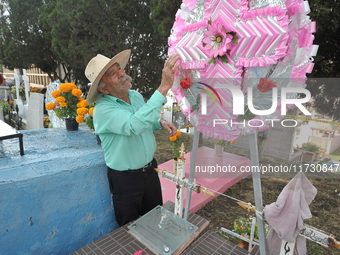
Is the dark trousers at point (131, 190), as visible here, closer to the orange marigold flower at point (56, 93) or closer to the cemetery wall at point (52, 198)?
the cemetery wall at point (52, 198)

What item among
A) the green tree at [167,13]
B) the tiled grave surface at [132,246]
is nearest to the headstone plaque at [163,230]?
the tiled grave surface at [132,246]

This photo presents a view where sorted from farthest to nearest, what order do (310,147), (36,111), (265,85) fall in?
(36,111)
(310,147)
(265,85)

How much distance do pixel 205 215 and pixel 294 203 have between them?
2558mm

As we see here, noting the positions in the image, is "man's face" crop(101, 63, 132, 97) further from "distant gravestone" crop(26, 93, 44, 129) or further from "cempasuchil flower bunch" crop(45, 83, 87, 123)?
"distant gravestone" crop(26, 93, 44, 129)

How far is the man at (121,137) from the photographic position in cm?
166

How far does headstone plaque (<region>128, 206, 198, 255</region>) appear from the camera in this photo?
5.15 ft

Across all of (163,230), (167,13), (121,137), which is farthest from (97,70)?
(167,13)

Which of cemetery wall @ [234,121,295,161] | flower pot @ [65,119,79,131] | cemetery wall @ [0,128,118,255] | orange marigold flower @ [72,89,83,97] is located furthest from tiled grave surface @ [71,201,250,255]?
cemetery wall @ [234,121,295,161]

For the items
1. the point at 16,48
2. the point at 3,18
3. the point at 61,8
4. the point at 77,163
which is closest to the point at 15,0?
the point at 3,18

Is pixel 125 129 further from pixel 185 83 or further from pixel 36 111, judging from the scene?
pixel 36 111

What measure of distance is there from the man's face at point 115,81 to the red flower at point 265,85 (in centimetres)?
112

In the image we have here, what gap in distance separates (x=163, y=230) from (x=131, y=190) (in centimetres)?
44

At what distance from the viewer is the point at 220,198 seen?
4098 mm

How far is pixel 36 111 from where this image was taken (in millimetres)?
5359
